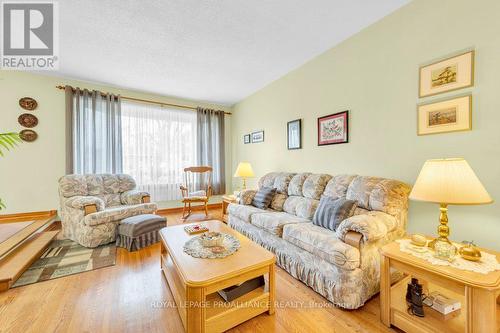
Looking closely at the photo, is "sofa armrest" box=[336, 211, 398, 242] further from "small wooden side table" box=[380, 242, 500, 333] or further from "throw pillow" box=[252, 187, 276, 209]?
"throw pillow" box=[252, 187, 276, 209]

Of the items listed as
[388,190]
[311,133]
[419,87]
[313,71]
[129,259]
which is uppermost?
[313,71]

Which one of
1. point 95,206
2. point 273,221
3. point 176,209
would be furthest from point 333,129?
point 176,209

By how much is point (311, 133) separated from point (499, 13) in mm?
1920

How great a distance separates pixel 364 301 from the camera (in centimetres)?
159

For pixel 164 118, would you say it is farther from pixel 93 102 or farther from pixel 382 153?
pixel 382 153

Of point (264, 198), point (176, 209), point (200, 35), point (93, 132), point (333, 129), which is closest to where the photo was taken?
point (200, 35)

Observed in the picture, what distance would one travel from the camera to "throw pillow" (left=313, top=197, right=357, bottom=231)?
6.35 ft

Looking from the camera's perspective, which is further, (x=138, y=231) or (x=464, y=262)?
(x=138, y=231)

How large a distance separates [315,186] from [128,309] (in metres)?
2.22

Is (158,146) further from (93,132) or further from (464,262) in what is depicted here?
(464,262)

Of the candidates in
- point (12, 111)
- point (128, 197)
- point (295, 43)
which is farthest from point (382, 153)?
point (12, 111)

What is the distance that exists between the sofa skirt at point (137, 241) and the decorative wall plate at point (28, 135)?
243 cm

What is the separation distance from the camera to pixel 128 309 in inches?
62.4

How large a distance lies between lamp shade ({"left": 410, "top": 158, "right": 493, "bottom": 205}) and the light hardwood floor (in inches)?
38.1
